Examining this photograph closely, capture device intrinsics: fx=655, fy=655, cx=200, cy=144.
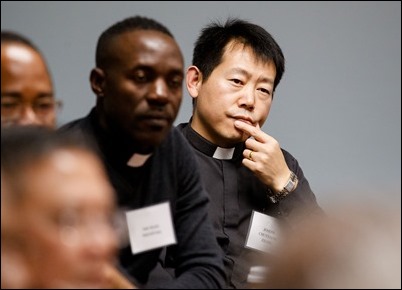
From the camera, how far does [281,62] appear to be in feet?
6.61

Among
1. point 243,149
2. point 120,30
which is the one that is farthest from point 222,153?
point 120,30

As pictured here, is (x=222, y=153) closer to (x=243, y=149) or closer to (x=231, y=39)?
(x=243, y=149)

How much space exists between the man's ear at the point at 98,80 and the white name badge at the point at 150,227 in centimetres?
26

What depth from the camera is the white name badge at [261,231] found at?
1.85 m

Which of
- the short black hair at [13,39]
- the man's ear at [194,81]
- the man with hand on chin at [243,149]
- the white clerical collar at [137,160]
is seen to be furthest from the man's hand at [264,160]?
the short black hair at [13,39]

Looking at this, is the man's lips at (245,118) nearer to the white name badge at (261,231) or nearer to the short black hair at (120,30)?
the white name badge at (261,231)

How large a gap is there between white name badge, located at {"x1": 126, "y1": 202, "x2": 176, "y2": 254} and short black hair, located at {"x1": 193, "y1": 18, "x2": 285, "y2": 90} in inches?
29.6

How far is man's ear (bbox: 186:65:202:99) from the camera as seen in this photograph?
204 centimetres

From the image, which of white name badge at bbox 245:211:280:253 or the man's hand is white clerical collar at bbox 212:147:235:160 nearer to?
the man's hand

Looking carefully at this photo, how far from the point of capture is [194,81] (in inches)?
80.6

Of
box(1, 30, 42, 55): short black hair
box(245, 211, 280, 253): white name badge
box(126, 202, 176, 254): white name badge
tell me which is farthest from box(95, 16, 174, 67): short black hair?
box(245, 211, 280, 253): white name badge

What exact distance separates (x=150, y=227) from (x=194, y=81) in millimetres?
796

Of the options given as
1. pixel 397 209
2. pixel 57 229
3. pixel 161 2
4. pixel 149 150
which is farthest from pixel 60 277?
pixel 161 2

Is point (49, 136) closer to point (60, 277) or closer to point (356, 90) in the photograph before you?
point (60, 277)
